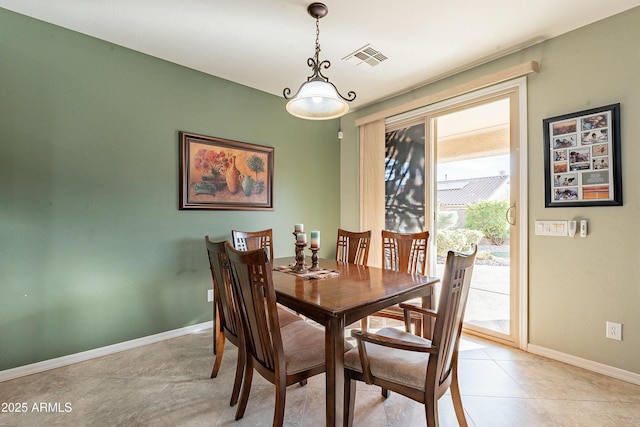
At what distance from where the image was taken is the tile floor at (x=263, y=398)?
5.39 ft

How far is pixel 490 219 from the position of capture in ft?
9.30

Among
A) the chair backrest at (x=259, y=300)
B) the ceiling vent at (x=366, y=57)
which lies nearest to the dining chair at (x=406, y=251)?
the chair backrest at (x=259, y=300)

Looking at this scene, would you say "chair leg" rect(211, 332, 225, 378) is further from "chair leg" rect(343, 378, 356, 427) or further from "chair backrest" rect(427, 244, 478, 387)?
"chair backrest" rect(427, 244, 478, 387)

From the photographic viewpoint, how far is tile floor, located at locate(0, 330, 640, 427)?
1644 millimetres

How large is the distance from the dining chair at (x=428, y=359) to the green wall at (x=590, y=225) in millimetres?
1507

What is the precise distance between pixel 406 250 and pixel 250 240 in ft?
4.69


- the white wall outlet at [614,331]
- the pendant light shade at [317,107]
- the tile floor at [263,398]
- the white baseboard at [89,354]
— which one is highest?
the pendant light shade at [317,107]

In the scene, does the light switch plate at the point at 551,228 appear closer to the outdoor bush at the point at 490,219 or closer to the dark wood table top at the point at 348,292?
the outdoor bush at the point at 490,219

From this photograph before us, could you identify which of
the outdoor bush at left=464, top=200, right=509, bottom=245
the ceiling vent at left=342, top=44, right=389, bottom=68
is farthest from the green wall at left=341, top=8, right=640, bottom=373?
the ceiling vent at left=342, top=44, right=389, bottom=68

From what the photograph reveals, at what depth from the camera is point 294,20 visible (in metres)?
2.17

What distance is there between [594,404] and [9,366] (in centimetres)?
388

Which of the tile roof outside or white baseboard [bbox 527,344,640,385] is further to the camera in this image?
the tile roof outside

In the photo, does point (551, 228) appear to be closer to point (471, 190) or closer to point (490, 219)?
point (490, 219)

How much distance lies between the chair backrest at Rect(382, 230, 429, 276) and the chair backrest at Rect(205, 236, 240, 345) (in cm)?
143
